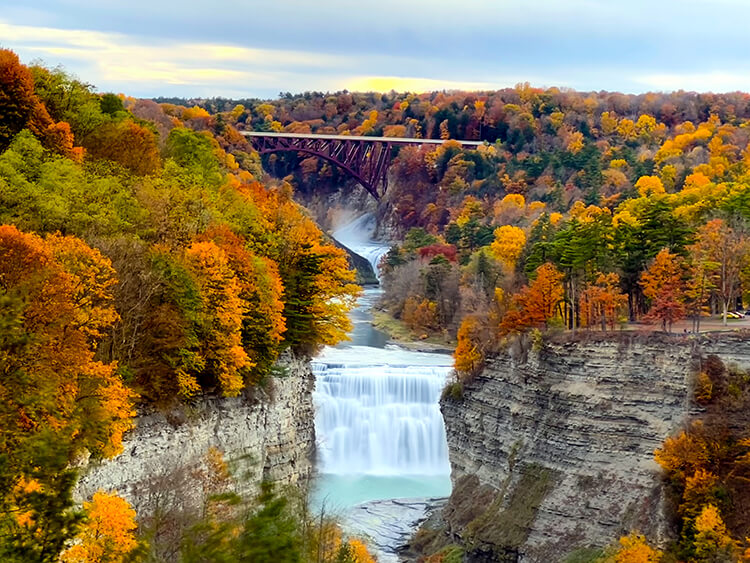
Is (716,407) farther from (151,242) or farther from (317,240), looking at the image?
(151,242)

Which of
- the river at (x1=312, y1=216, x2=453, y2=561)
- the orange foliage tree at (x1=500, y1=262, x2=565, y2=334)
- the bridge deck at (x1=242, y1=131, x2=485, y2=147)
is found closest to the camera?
the orange foliage tree at (x1=500, y1=262, x2=565, y2=334)

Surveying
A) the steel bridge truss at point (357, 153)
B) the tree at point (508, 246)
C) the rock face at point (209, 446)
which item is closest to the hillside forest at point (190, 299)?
the rock face at point (209, 446)

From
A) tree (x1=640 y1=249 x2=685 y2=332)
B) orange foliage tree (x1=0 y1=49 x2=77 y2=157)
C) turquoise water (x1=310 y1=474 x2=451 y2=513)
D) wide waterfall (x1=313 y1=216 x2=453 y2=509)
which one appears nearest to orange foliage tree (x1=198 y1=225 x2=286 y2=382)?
orange foliage tree (x1=0 y1=49 x2=77 y2=157)

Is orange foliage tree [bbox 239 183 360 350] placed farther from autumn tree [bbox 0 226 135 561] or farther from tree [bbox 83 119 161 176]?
autumn tree [bbox 0 226 135 561]

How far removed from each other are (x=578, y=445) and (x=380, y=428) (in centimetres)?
1572

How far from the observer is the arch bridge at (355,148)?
110 metres

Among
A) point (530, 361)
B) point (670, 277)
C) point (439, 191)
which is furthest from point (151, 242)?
point (439, 191)

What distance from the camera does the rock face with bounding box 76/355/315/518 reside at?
23.5 metres

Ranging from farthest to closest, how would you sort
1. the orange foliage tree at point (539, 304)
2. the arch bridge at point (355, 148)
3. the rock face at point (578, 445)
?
1. the arch bridge at point (355, 148)
2. the orange foliage tree at point (539, 304)
3. the rock face at point (578, 445)

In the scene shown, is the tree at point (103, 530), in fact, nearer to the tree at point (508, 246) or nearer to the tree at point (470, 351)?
the tree at point (470, 351)

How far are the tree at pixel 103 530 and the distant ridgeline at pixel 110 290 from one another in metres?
0.05

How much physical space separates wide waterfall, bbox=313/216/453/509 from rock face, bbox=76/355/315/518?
12286mm

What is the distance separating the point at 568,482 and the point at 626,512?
2776 millimetres

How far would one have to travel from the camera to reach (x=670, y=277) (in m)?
39.9
